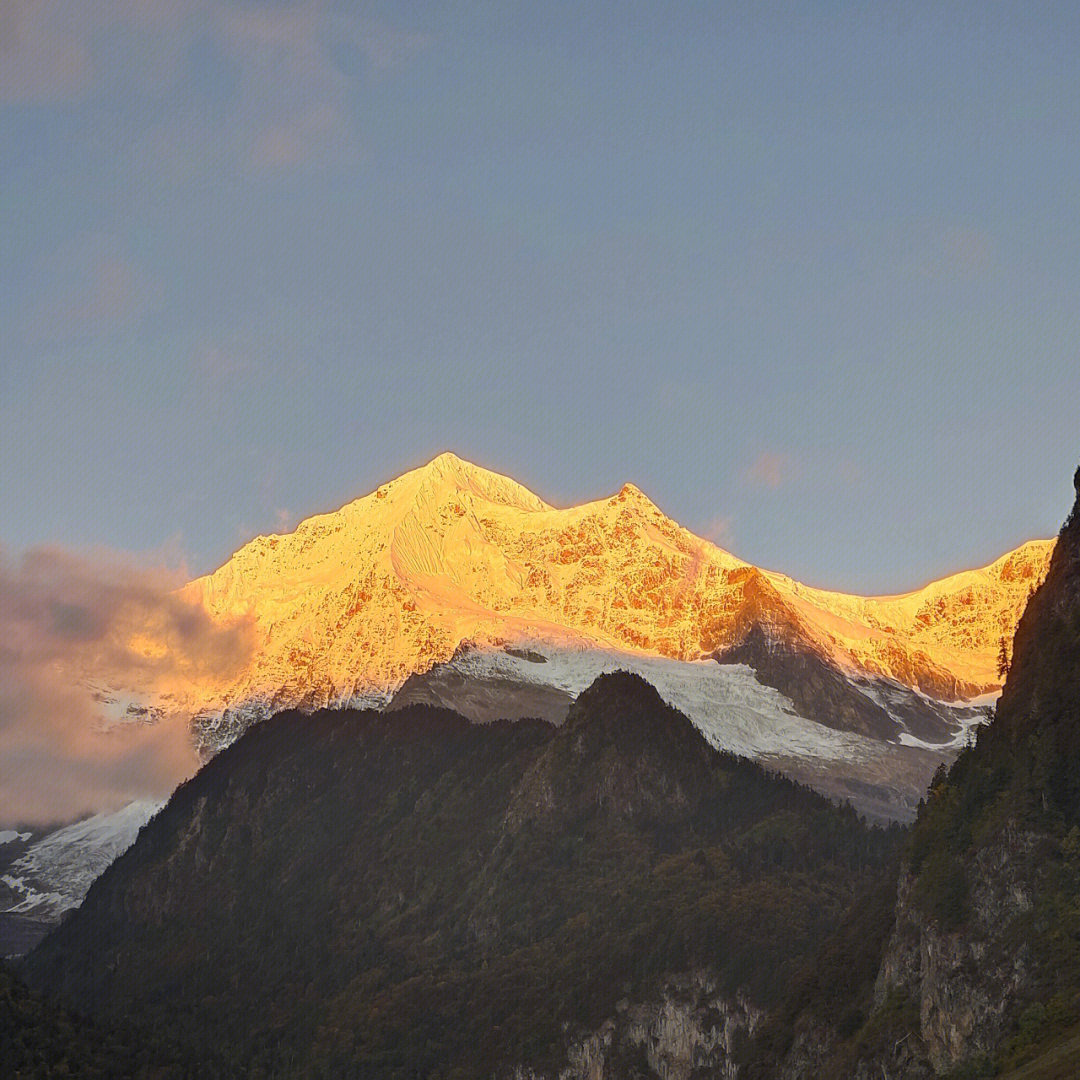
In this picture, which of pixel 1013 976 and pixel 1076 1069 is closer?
pixel 1076 1069

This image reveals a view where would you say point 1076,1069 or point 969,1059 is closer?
point 1076,1069

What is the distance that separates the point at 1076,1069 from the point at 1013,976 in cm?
5443

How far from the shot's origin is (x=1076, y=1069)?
141 meters

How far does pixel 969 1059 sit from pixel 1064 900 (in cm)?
1984

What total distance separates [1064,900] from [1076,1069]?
2160 inches

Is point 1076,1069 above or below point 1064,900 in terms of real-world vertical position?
below

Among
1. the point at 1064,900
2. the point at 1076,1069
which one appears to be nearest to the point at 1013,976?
the point at 1064,900

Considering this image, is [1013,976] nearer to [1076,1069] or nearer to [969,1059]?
[969,1059]

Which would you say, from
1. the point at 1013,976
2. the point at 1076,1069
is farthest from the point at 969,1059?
the point at 1076,1069

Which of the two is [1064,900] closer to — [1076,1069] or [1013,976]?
[1013,976]

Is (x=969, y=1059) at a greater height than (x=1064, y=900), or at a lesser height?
lesser

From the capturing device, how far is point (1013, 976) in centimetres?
19475

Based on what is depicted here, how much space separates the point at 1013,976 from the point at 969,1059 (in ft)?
34.1

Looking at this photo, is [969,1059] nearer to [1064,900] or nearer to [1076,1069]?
[1064,900]
